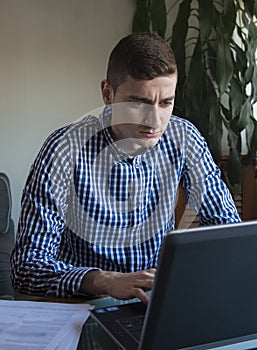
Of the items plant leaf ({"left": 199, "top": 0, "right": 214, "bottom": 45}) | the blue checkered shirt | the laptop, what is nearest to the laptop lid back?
the laptop

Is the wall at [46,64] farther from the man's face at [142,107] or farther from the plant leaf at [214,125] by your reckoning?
the man's face at [142,107]

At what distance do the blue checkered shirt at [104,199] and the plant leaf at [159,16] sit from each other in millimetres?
1316

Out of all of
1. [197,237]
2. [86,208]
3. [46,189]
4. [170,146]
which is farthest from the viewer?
[170,146]

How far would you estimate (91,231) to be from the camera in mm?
1399

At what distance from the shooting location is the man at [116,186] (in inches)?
48.8

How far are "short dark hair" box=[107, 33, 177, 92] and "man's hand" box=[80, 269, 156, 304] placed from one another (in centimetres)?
47

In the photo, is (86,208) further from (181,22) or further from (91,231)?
(181,22)

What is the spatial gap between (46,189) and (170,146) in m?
0.43

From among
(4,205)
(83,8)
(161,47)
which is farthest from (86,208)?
(83,8)

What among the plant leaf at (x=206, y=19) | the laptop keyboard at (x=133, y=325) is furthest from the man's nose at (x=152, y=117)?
the plant leaf at (x=206, y=19)

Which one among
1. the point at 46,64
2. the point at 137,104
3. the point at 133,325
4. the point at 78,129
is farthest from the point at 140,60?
the point at 46,64

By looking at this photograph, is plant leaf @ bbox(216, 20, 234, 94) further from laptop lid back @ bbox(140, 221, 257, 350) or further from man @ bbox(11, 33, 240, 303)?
laptop lid back @ bbox(140, 221, 257, 350)

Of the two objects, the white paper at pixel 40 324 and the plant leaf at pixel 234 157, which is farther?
the plant leaf at pixel 234 157

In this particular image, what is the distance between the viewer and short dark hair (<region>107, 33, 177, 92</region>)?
1266 millimetres
